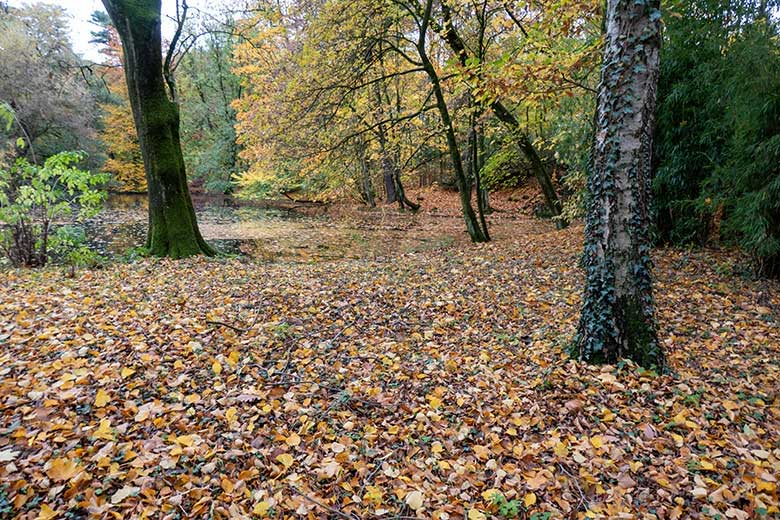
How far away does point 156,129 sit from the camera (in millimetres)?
7590

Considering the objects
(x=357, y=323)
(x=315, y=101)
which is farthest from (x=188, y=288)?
(x=315, y=101)

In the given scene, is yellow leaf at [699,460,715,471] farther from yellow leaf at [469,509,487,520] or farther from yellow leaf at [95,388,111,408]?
yellow leaf at [95,388,111,408]

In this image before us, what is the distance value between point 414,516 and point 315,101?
8.42 metres

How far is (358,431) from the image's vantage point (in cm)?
301

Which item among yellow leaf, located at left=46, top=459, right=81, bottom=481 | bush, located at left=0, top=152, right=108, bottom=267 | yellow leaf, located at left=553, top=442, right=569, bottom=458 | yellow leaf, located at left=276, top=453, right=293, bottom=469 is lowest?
yellow leaf, located at left=553, top=442, right=569, bottom=458

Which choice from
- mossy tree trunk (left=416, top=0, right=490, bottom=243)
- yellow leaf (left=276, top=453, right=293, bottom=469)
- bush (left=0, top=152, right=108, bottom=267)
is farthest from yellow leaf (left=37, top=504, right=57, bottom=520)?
mossy tree trunk (left=416, top=0, right=490, bottom=243)

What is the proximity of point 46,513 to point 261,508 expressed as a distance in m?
1.03

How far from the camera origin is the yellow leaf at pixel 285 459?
2.60 meters

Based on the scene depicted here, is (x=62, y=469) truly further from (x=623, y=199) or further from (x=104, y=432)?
(x=623, y=199)

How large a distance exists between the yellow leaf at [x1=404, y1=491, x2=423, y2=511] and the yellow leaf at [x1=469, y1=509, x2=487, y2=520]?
29 cm

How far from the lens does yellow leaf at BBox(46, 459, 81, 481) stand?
7.21 ft

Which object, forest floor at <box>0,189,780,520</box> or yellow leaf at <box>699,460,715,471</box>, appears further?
yellow leaf at <box>699,460,715,471</box>

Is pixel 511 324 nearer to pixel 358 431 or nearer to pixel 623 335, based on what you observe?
pixel 623 335

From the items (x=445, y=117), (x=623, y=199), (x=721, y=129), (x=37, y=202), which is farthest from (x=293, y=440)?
(x=445, y=117)
